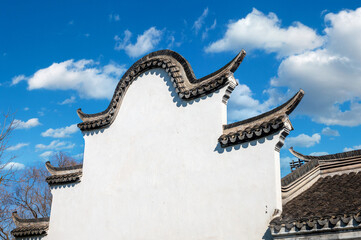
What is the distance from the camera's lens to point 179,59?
34.9 ft

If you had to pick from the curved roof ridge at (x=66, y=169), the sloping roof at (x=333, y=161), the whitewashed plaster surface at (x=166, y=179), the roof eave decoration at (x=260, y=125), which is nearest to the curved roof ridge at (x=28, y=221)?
the whitewashed plaster surface at (x=166, y=179)

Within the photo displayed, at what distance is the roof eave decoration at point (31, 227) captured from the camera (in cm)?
1266

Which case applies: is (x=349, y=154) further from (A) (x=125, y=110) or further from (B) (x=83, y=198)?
(B) (x=83, y=198)

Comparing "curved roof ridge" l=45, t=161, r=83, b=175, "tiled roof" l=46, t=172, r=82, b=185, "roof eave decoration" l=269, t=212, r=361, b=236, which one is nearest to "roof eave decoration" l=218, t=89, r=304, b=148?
"roof eave decoration" l=269, t=212, r=361, b=236

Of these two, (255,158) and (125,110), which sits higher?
(125,110)

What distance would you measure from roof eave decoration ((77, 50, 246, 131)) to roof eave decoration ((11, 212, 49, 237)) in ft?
11.7

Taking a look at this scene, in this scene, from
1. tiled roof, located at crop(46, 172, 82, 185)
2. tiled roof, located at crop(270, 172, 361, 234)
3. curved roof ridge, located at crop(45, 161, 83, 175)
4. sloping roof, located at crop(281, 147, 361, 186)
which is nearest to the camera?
tiled roof, located at crop(270, 172, 361, 234)

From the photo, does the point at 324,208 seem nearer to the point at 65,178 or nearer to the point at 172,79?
the point at 172,79

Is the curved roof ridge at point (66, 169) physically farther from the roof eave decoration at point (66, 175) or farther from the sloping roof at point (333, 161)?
the sloping roof at point (333, 161)

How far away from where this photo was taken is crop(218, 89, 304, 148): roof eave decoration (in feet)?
25.9

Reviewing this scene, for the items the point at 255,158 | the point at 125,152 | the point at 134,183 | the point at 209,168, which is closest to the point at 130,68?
the point at 125,152

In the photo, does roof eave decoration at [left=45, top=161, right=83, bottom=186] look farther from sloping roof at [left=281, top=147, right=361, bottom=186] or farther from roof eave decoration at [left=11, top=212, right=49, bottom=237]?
sloping roof at [left=281, top=147, right=361, bottom=186]

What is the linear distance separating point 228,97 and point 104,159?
477cm

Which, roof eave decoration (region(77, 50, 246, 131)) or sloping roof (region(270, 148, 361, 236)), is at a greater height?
roof eave decoration (region(77, 50, 246, 131))
